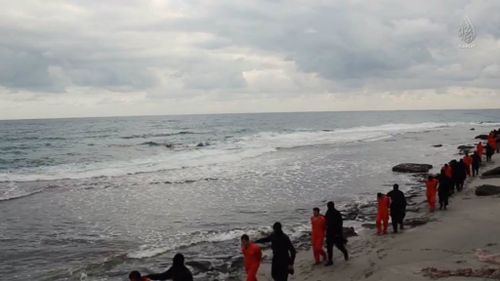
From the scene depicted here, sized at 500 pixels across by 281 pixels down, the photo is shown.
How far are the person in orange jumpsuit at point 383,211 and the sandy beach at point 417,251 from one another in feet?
1.13

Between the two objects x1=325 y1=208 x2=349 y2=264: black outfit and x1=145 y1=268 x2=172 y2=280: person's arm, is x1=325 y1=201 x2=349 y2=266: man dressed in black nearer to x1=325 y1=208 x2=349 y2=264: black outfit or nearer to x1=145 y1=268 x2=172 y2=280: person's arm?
x1=325 y1=208 x2=349 y2=264: black outfit

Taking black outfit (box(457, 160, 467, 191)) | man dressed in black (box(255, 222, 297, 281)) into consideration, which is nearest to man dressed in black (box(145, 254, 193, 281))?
man dressed in black (box(255, 222, 297, 281))

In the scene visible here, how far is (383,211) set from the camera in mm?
13398

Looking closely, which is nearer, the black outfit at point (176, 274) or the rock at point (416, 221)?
the black outfit at point (176, 274)

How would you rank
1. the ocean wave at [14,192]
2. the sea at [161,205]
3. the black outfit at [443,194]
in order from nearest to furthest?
1. the sea at [161,205]
2. the black outfit at [443,194]
3. the ocean wave at [14,192]

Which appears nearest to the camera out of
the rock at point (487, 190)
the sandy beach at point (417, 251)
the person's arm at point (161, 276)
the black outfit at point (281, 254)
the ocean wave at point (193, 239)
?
the person's arm at point (161, 276)

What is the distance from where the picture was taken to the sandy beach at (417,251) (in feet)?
31.8

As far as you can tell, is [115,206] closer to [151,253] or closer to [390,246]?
[151,253]

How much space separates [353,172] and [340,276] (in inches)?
762

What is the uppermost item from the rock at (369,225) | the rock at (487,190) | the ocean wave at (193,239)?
the rock at (487,190)

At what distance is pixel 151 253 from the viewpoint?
13.2 m

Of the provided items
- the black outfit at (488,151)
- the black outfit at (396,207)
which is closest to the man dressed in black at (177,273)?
the black outfit at (396,207)

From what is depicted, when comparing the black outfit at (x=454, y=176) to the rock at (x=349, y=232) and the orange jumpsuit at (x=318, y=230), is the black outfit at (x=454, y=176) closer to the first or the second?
the rock at (x=349, y=232)

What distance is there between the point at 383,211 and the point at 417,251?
2.36 metres
